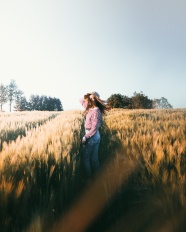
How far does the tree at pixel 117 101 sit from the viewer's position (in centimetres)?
5509

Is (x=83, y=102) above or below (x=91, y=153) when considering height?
above

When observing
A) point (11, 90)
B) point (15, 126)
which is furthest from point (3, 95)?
point (15, 126)

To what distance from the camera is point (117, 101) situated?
5525 cm

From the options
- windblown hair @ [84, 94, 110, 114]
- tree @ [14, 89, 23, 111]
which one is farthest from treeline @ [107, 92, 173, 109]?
windblown hair @ [84, 94, 110, 114]

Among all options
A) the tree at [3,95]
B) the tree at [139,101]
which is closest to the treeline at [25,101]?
the tree at [3,95]

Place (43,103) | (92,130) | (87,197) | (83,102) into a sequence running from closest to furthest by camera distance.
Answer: (87,197) < (92,130) < (83,102) < (43,103)

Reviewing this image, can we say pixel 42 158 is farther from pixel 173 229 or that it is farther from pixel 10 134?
pixel 10 134

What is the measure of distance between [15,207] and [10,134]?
20.8ft

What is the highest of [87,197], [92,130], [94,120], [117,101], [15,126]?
[117,101]

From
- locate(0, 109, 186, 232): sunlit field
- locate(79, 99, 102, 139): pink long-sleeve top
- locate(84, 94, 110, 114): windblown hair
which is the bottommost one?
locate(0, 109, 186, 232): sunlit field

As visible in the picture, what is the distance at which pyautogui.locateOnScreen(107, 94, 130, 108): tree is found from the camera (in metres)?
55.1

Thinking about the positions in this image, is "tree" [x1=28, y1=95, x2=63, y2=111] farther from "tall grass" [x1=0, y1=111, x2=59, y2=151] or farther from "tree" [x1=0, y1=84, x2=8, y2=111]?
"tall grass" [x1=0, y1=111, x2=59, y2=151]

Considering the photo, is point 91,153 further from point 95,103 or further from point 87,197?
point 87,197

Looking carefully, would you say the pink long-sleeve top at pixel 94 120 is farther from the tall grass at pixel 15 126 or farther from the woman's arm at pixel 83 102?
the tall grass at pixel 15 126
